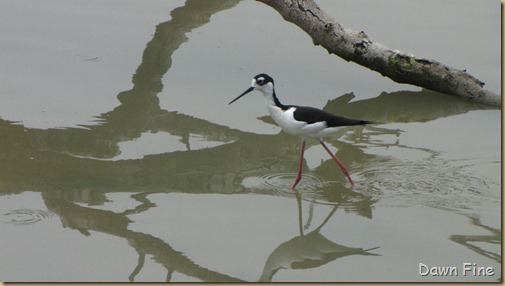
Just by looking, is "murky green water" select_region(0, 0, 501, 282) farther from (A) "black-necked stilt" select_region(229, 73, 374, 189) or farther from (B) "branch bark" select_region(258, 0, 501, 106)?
(A) "black-necked stilt" select_region(229, 73, 374, 189)

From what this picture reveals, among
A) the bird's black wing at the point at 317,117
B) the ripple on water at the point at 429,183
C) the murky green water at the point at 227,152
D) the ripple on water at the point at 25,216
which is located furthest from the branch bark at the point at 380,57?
the ripple on water at the point at 25,216

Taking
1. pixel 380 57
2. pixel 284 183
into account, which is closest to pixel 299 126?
pixel 284 183

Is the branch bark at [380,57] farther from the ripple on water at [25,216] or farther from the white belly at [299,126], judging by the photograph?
the ripple on water at [25,216]

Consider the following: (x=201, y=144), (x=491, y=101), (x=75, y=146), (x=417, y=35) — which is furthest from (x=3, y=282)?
(x=417, y=35)

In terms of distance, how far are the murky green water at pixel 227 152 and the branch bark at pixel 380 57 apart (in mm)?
218

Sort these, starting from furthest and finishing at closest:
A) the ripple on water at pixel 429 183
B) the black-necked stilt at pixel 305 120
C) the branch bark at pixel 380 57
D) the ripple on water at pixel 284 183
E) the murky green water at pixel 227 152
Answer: the branch bark at pixel 380 57 < the ripple on water at pixel 284 183 < the black-necked stilt at pixel 305 120 < the ripple on water at pixel 429 183 < the murky green water at pixel 227 152

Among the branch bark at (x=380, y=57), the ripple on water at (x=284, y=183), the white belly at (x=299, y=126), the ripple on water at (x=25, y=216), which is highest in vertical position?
the branch bark at (x=380, y=57)

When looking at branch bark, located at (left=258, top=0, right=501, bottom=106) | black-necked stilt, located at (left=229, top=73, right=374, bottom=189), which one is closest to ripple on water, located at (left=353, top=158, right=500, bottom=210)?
black-necked stilt, located at (left=229, top=73, right=374, bottom=189)

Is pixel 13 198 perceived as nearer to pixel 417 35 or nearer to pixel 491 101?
pixel 491 101

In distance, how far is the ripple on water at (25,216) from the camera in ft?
20.0

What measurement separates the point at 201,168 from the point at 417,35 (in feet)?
13.4

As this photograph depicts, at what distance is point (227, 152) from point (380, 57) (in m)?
2.03

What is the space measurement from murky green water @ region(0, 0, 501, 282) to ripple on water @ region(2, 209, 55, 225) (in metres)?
0.02

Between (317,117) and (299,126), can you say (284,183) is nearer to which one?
(299,126)
